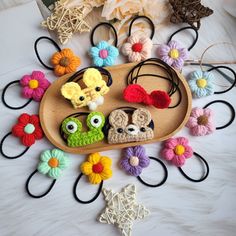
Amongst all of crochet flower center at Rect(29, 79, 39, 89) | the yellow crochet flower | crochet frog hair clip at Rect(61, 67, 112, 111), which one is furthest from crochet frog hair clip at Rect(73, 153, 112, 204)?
crochet flower center at Rect(29, 79, 39, 89)

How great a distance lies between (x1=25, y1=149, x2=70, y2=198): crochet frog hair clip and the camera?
2.96 ft

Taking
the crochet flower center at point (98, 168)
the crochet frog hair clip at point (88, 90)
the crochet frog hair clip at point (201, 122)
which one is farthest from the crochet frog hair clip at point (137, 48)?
the crochet flower center at point (98, 168)

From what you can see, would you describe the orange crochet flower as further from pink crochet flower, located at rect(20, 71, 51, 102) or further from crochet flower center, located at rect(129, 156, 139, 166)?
crochet flower center, located at rect(129, 156, 139, 166)

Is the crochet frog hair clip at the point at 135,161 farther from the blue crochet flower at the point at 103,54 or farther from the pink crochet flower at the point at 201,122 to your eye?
the blue crochet flower at the point at 103,54

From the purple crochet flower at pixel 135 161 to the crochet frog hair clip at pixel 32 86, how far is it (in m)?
0.30

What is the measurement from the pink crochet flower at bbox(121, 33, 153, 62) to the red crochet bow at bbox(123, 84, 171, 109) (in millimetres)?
98

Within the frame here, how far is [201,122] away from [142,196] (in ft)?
0.90

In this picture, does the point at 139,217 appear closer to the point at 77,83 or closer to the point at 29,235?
the point at 29,235

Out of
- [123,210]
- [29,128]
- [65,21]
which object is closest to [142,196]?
[123,210]

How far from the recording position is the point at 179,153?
92 cm

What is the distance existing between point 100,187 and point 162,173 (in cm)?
18

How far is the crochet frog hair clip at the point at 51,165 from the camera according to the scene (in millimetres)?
902

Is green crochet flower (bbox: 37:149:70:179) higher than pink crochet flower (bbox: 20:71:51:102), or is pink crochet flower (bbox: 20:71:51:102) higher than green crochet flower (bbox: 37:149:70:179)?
pink crochet flower (bbox: 20:71:51:102)

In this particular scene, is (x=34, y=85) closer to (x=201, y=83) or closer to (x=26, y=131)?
(x=26, y=131)
